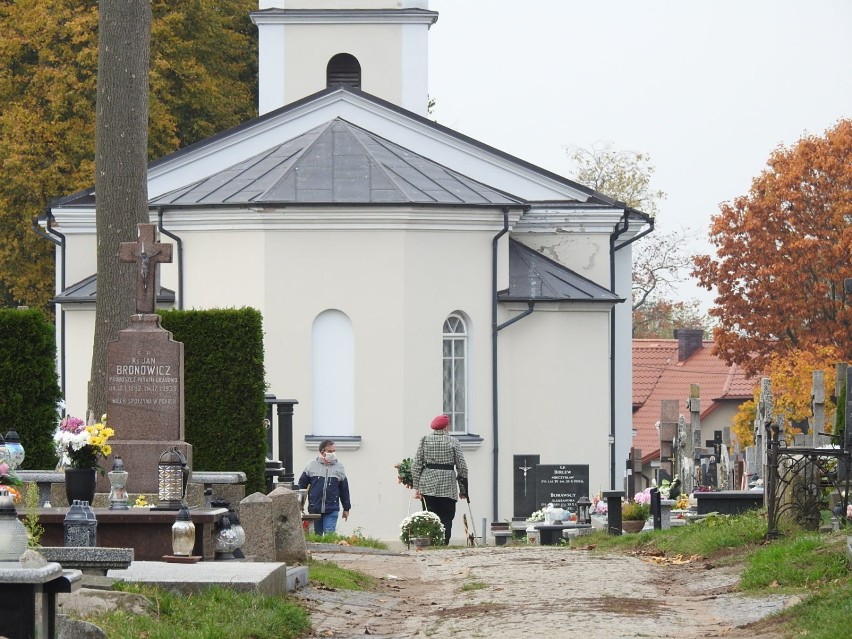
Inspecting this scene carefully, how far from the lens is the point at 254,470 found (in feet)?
58.1

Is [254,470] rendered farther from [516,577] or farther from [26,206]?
[26,206]

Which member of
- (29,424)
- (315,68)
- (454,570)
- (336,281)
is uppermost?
A: (315,68)

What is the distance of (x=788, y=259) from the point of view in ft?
152

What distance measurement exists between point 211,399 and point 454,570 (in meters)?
3.88

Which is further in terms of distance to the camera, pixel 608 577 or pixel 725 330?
pixel 725 330

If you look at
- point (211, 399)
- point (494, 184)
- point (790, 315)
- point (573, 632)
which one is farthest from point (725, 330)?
point (573, 632)

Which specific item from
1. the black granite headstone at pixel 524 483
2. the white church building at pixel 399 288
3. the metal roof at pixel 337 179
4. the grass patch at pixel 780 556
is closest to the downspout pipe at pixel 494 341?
the white church building at pixel 399 288

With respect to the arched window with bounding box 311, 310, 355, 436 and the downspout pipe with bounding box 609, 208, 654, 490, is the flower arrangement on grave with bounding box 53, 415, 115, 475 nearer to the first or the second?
the arched window with bounding box 311, 310, 355, 436

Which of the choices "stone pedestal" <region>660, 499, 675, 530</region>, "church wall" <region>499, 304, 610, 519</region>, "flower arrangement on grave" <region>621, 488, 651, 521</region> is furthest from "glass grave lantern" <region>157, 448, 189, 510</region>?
"church wall" <region>499, 304, 610, 519</region>

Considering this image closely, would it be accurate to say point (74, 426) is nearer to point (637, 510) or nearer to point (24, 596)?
point (24, 596)

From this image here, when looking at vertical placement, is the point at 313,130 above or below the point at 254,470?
above

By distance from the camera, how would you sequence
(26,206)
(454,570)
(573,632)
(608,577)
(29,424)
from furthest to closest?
(26,206) → (29,424) → (454,570) → (608,577) → (573,632)

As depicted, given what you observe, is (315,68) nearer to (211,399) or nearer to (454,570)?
(211,399)

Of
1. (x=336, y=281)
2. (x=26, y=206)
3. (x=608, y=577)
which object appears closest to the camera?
(x=608, y=577)
